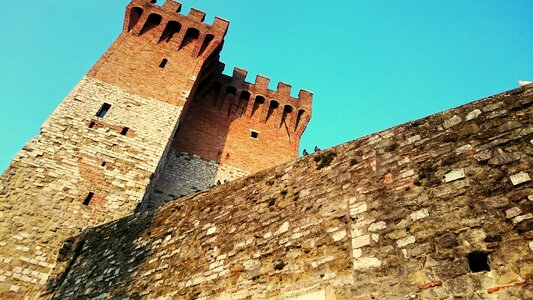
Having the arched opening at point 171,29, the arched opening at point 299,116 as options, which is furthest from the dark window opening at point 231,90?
the arched opening at point 171,29

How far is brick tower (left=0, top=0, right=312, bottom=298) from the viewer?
895 cm

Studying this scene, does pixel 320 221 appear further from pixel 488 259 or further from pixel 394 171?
pixel 488 259

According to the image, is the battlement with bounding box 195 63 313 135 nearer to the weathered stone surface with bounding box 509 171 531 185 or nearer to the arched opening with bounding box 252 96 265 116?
the arched opening with bounding box 252 96 265 116

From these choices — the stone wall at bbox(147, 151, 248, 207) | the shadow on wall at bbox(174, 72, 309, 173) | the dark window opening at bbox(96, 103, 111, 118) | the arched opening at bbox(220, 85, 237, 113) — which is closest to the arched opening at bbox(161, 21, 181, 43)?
the shadow on wall at bbox(174, 72, 309, 173)

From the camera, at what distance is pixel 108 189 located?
1031 cm

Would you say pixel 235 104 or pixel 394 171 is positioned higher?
pixel 235 104

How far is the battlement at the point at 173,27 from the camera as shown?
51.6 feet

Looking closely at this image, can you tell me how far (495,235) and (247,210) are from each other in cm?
345

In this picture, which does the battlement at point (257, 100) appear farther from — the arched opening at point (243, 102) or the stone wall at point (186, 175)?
the stone wall at point (186, 175)

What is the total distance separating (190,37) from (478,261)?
15.1 metres

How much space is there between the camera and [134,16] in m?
15.8

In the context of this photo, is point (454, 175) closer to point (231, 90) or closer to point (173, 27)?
point (173, 27)

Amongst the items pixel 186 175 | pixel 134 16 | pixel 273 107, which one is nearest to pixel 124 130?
pixel 186 175

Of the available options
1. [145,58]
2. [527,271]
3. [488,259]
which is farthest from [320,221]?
[145,58]
